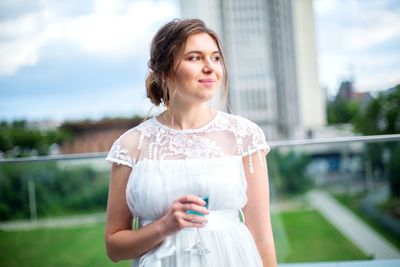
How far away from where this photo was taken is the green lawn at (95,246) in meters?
2.48

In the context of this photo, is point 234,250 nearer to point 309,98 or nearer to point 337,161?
point 337,161

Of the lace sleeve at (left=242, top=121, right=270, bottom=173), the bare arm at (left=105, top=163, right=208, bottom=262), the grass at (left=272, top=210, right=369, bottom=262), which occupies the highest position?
the lace sleeve at (left=242, top=121, right=270, bottom=173)

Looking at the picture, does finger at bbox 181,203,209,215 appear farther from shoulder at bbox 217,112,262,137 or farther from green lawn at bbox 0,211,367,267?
green lawn at bbox 0,211,367,267

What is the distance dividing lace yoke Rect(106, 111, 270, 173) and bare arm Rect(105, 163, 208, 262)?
5 cm

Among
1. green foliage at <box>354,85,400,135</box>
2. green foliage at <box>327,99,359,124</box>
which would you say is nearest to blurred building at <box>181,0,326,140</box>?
green foliage at <box>327,99,359,124</box>

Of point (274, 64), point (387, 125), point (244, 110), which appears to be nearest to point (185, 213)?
point (387, 125)

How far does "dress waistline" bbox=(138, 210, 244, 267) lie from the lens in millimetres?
932

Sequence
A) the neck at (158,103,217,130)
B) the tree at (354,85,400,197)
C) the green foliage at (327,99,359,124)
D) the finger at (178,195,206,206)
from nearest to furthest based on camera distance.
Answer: the finger at (178,195,206,206) → the neck at (158,103,217,130) → the tree at (354,85,400,197) → the green foliage at (327,99,359,124)

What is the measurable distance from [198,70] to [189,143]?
18 centimetres

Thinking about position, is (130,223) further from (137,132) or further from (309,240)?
(309,240)

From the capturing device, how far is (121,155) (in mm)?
1004

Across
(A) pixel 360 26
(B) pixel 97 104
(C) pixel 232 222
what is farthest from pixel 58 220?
(B) pixel 97 104

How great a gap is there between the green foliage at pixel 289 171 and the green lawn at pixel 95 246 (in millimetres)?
170

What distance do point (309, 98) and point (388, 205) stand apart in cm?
1783
